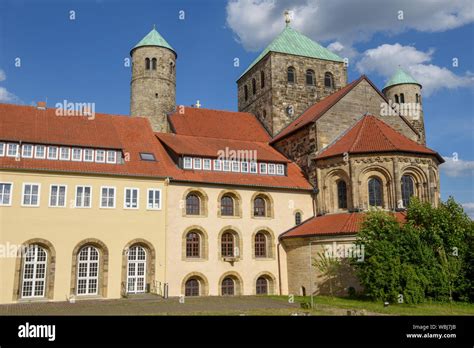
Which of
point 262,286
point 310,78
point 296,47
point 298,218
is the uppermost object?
point 296,47

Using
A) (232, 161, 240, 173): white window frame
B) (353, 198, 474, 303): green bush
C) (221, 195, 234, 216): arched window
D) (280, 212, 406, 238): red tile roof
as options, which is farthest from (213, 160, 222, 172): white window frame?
(353, 198, 474, 303): green bush

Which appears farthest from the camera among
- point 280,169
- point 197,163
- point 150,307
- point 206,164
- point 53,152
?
point 280,169

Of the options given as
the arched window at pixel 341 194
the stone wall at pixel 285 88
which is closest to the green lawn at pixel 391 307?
the arched window at pixel 341 194

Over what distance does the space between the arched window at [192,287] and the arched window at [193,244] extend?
1.83m

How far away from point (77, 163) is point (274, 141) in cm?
1918

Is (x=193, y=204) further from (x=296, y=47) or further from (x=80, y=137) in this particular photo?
(x=296, y=47)

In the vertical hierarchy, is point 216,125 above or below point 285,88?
below

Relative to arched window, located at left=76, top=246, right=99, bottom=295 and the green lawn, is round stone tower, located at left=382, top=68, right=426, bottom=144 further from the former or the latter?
arched window, located at left=76, top=246, right=99, bottom=295

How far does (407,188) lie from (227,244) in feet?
47.0

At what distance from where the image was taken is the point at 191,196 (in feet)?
113

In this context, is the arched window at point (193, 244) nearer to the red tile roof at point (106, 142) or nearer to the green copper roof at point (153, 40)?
the red tile roof at point (106, 142)

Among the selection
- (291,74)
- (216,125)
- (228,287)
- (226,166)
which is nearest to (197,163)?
(226,166)
